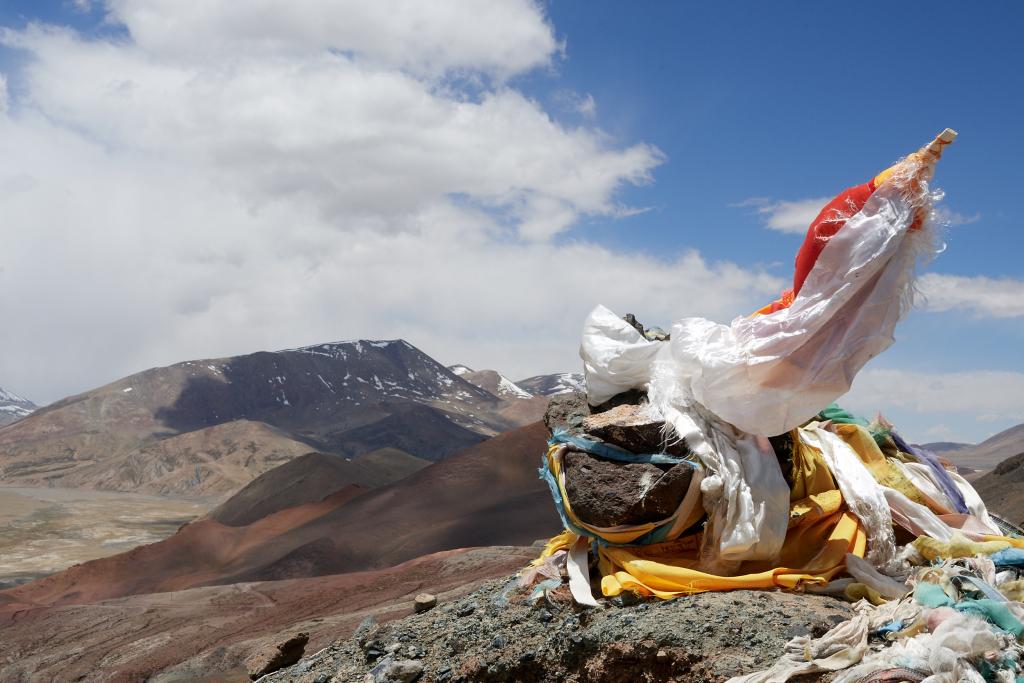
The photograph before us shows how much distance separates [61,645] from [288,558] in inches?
239

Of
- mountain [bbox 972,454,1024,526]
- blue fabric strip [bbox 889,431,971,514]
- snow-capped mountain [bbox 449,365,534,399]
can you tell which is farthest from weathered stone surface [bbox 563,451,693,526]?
snow-capped mountain [bbox 449,365,534,399]

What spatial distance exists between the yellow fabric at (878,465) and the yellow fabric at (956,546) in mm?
463

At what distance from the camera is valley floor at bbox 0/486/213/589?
26.0 m

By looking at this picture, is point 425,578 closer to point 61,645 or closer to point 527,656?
→ point 61,645

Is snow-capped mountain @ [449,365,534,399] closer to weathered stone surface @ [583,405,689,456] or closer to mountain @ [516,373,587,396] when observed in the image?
mountain @ [516,373,587,396]

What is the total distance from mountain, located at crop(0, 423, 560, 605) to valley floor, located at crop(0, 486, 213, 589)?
636cm

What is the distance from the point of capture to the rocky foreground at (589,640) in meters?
3.36

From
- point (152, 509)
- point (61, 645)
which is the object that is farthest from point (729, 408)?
point (152, 509)

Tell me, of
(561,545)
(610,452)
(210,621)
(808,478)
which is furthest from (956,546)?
(210,621)

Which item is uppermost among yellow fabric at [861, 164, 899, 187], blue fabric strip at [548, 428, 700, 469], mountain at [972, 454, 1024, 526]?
yellow fabric at [861, 164, 899, 187]

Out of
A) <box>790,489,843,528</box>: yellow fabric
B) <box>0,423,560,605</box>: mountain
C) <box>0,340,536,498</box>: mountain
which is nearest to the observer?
<box>790,489,843,528</box>: yellow fabric

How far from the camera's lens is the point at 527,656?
4.02 metres

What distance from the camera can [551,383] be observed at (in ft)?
388

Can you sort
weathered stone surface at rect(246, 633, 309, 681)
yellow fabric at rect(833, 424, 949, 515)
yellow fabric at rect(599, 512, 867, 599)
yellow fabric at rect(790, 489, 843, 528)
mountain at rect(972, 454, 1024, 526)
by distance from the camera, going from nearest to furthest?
yellow fabric at rect(599, 512, 867, 599)
yellow fabric at rect(790, 489, 843, 528)
yellow fabric at rect(833, 424, 949, 515)
weathered stone surface at rect(246, 633, 309, 681)
mountain at rect(972, 454, 1024, 526)
